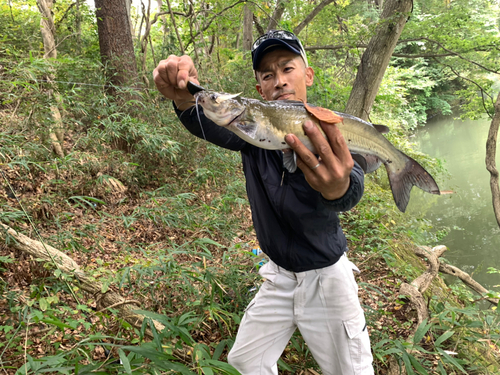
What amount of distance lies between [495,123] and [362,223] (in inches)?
180

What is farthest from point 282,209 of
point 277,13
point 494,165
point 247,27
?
point 247,27

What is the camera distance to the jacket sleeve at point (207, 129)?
67.0 inches

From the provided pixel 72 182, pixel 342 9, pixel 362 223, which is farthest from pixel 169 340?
pixel 342 9

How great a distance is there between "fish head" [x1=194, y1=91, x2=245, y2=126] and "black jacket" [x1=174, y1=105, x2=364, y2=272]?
0.46 m

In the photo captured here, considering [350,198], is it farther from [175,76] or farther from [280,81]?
Answer: [175,76]

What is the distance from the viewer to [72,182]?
3.77 metres

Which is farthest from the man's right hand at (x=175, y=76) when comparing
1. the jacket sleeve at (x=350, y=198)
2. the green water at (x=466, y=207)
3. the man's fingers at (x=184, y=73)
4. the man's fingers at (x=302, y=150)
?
the green water at (x=466, y=207)

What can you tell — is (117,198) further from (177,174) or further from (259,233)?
(259,233)

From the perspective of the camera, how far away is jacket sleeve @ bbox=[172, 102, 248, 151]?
1702 mm

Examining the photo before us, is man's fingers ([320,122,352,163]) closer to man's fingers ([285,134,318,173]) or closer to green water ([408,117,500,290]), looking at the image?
man's fingers ([285,134,318,173])

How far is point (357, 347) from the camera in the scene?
1.53m

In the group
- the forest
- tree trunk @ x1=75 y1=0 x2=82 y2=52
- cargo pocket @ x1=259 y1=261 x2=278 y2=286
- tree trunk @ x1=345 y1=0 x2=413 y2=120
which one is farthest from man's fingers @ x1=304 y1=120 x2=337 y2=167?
tree trunk @ x1=75 y1=0 x2=82 y2=52

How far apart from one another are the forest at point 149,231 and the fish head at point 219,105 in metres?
1.13

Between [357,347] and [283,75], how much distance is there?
1506 millimetres
